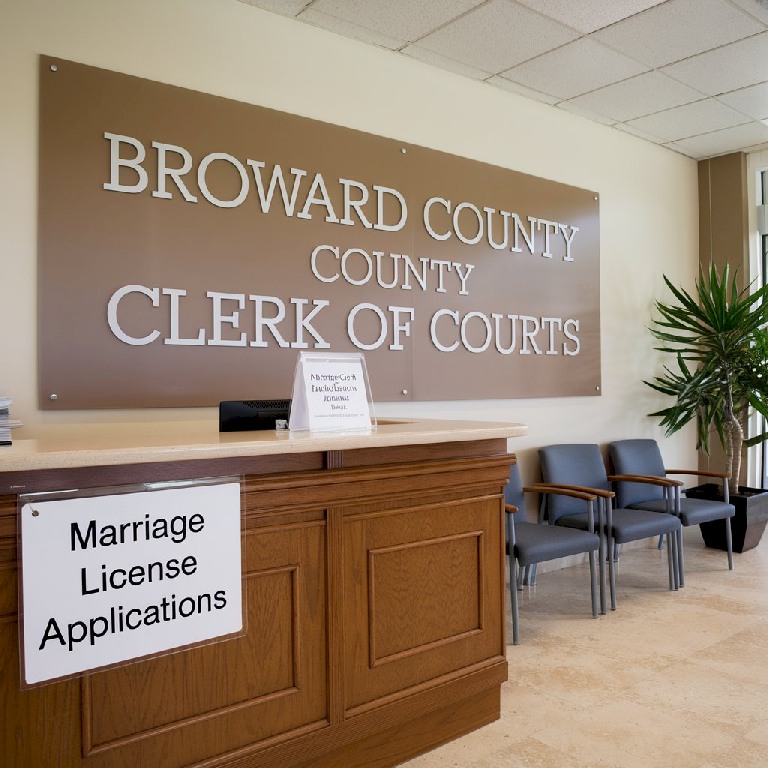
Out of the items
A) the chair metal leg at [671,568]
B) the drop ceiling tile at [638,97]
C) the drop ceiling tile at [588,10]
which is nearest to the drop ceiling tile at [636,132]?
the drop ceiling tile at [638,97]

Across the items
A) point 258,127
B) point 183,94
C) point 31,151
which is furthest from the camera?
point 258,127

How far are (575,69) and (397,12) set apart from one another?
1291 mm

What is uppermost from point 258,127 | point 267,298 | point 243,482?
point 258,127

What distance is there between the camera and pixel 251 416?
2.62 meters

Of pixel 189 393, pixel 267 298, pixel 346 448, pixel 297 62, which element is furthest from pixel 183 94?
pixel 346 448

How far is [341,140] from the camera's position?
3926 millimetres

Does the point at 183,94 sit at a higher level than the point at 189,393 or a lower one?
higher

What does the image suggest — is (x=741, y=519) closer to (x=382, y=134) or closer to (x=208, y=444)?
(x=382, y=134)

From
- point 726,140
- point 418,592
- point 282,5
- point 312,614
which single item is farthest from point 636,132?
point 312,614

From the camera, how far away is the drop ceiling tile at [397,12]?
362cm

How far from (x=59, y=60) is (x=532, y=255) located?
2.96 metres

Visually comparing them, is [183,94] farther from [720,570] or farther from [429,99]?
[720,570]

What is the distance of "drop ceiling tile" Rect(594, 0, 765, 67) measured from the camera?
12.4ft

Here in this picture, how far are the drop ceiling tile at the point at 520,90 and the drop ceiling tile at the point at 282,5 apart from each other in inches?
54.8
